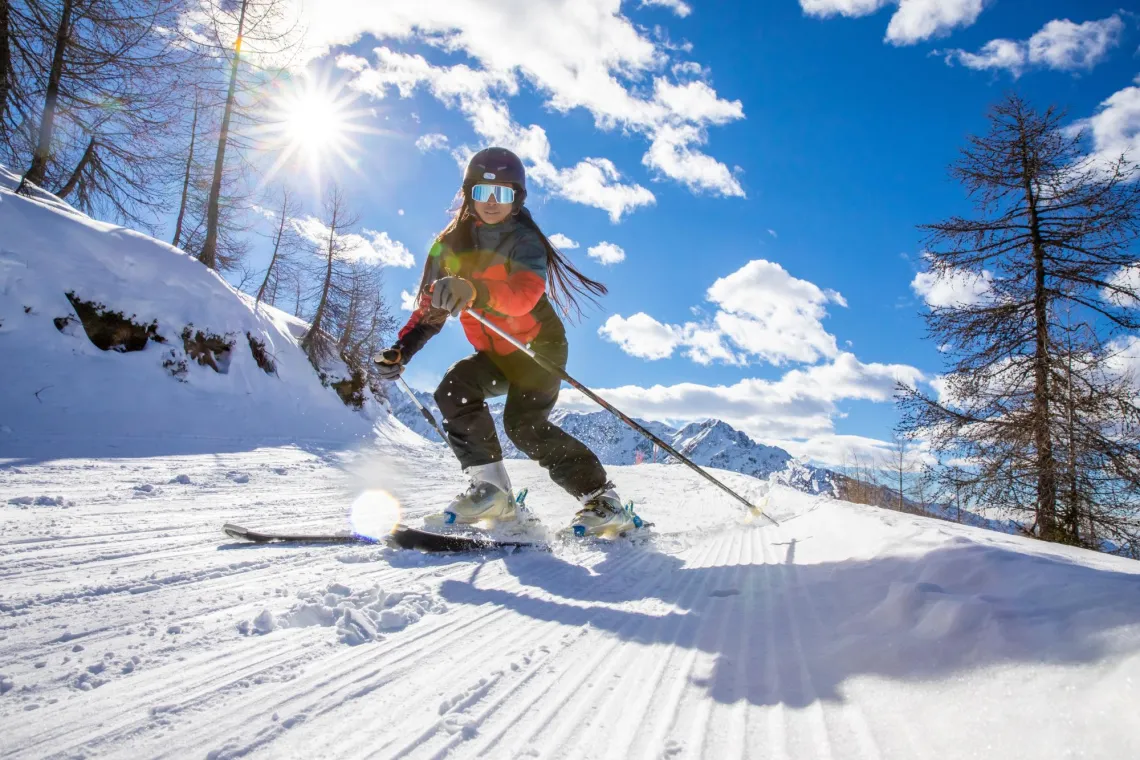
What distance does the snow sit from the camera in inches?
34.3

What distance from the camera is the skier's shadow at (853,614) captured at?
3.38 feet

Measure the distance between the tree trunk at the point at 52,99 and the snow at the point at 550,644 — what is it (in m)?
11.3

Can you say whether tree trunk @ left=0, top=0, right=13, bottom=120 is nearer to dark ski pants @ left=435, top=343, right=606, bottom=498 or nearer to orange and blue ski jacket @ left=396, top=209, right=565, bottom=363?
orange and blue ski jacket @ left=396, top=209, right=565, bottom=363

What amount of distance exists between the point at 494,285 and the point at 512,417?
34.8 inches

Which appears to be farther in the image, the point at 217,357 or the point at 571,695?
the point at 217,357

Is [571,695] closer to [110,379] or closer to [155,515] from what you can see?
[155,515]

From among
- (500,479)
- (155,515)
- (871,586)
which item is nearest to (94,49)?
(155,515)

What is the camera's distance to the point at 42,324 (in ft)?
22.3

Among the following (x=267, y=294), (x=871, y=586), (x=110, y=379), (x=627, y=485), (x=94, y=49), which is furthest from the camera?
(x=267, y=294)

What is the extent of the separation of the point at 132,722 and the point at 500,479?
241 cm

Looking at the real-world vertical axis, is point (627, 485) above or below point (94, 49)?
below

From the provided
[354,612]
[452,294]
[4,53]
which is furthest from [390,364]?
[4,53]

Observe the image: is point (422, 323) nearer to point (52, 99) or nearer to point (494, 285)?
point (494, 285)

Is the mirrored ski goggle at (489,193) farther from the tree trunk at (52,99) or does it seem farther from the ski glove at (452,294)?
the tree trunk at (52,99)
